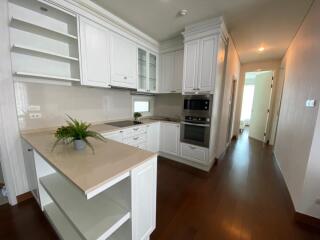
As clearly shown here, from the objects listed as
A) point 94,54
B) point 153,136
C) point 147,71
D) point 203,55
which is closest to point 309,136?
point 203,55

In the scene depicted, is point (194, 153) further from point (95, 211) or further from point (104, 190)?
point (95, 211)

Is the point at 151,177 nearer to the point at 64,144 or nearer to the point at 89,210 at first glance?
the point at 89,210

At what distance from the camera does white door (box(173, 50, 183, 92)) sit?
3092 mm

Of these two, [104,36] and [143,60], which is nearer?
[104,36]

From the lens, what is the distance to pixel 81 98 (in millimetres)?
2305

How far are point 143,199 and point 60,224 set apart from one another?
38.9 inches

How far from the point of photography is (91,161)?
1.04 meters

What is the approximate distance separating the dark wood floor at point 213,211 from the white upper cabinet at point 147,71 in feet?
6.19

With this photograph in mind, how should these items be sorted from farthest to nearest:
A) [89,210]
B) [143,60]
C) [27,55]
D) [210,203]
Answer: [143,60]
[210,203]
[27,55]
[89,210]

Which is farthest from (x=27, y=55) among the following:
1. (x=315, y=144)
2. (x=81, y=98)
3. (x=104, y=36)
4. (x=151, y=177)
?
(x=315, y=144)

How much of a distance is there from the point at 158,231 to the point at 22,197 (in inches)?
73.1

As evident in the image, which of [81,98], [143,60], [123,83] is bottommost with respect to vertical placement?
[81,98]

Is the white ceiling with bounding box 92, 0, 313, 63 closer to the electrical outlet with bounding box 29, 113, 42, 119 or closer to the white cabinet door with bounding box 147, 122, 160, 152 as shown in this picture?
the electrical outlet with bounding box 29, 113, 42, 119

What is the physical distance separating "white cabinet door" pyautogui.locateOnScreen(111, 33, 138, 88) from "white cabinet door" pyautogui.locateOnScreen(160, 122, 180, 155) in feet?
3.83
